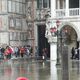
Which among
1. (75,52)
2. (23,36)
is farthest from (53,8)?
(23,36)

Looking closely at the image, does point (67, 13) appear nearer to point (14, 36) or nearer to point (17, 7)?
point (14, 36)

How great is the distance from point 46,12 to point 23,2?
3.76m

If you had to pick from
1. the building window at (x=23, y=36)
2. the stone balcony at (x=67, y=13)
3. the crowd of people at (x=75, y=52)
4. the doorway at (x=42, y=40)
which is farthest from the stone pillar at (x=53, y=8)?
the building window at (x=23, y=36)

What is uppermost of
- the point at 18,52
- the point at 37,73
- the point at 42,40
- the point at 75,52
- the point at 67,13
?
the point at 67,13

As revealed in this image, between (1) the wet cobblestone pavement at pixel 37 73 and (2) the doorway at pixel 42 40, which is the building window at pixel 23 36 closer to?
(2) the doorway at pixel 42 40

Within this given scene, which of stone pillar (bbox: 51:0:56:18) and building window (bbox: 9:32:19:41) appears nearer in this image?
stone pillar (bbox: 51:0:56:18)

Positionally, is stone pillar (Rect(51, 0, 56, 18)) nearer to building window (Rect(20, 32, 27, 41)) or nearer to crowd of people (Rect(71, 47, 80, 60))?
crowd of people (Rect(71, 47, 80, 60))

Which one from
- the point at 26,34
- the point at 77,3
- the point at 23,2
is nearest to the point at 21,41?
the point at 26,34

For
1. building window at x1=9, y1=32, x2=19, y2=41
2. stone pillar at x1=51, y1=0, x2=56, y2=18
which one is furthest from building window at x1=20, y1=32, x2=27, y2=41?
stone pillar at x1=51, y1=0, x2=56, y2=18

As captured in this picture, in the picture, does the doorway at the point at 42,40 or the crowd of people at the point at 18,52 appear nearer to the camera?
the crowd of people at the point at 18,52

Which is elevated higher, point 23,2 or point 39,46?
point 23,2

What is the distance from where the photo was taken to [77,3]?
60.4 metres

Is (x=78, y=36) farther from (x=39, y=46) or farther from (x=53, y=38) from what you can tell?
(x=39, y=46)

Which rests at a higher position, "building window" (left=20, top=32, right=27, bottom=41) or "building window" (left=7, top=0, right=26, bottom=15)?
"building window" (left=7, top=0, right=26, bottom=15)
